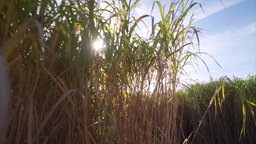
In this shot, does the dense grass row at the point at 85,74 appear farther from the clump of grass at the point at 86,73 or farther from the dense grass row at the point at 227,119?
the dense grass row at the point at 227,119

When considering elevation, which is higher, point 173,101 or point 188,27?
point 188,27

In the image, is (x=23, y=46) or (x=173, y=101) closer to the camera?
(x=23, y=46)

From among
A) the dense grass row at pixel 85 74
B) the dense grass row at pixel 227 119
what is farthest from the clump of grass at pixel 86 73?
the dense grass row at pixel 227 119

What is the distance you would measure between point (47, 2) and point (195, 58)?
95cm

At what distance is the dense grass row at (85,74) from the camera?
4.16 feet

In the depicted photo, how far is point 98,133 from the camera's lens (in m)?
1.54

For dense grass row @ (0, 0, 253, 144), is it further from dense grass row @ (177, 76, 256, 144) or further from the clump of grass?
dense grass row @ (177, 76, 256, 144)

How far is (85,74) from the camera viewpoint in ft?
4.83

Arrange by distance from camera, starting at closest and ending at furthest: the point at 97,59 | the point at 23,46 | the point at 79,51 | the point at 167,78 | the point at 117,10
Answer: the point at 23,46 → the point at 79,51 → the point at 97,59 → the point at 117,10 → the point at 167,78

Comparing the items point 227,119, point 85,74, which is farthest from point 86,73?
point 227,119

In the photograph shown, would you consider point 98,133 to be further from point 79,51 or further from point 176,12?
point 176,12

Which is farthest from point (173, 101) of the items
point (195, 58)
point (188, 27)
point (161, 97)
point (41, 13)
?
point (41, 13)

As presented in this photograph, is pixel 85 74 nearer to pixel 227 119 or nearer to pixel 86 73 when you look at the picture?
pixel 86 73

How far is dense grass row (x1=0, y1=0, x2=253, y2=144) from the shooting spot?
1269mm
